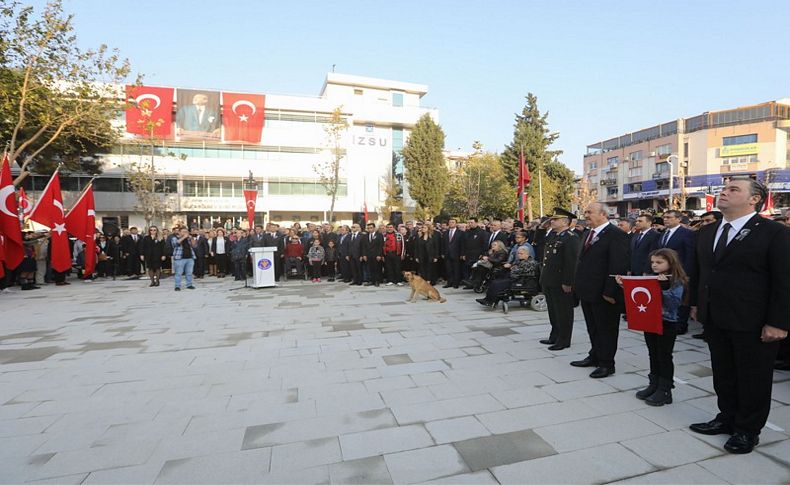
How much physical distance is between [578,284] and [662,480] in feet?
8.04

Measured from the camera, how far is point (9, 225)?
9.66 metres

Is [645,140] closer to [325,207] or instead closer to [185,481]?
[325,207]

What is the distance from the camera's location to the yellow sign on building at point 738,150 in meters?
52.4

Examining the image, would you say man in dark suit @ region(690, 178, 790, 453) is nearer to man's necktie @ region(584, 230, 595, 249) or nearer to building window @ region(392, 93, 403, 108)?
man's necktie @ region(584, 230, 595, 249)

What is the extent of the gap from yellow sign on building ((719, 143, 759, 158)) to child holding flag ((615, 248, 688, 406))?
214 feet

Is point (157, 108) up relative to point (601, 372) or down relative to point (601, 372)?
up

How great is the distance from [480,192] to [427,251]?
2659 cm

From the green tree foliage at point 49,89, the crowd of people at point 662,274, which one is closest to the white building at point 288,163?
the green tree foliage at point 49,89

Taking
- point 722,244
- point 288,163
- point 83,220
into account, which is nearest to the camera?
point 722,244

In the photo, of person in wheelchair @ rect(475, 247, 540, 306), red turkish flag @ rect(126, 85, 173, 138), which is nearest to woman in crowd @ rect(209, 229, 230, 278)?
person in wheelchair @ rect(475, 247, 540, 306)

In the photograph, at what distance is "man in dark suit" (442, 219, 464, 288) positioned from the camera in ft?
39.2

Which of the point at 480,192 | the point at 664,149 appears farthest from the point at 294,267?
the point at 664,149

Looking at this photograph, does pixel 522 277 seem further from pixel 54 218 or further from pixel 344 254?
pixel 54 218

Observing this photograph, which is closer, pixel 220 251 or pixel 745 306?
pixel 745 306
